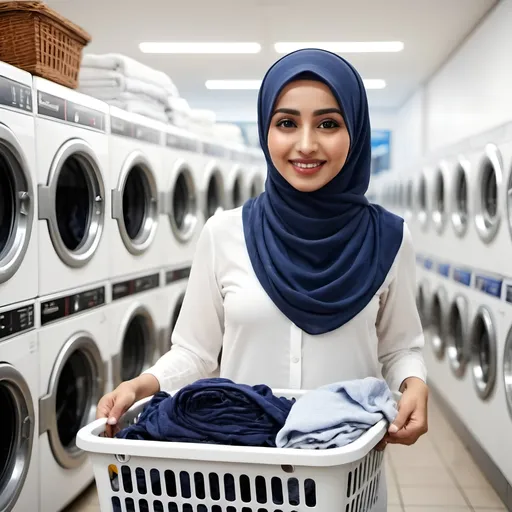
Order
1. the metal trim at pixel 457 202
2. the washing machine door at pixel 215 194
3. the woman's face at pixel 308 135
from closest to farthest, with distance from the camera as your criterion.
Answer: the woman's face at pixel 308 135, the metal trim at pixel 457 202, the washing machine door at pixel 215 194

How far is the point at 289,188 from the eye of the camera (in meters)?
1.09

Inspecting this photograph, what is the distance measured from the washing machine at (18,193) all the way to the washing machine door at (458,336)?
6.66 ft

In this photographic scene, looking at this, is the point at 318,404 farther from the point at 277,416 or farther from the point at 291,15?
the point at 291,15

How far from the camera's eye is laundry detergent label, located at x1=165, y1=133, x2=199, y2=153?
11.0ft

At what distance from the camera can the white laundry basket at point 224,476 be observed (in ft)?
2.29

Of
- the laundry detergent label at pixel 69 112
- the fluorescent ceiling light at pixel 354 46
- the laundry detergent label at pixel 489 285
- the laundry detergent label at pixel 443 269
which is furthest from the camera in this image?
the fluorescent ceiling light at pixel 354 46

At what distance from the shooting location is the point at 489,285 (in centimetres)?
268

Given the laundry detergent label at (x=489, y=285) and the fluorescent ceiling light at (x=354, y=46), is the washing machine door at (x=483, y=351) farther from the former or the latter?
the fluorescent ceiling light at (x=354, y=46)

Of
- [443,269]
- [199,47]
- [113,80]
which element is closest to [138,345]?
[113,80]

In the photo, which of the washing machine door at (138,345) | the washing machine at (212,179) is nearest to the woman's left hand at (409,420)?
the washing machine door at (138,345)

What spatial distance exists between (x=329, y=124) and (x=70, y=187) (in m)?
1.63

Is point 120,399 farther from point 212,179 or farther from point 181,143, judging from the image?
point 212,179

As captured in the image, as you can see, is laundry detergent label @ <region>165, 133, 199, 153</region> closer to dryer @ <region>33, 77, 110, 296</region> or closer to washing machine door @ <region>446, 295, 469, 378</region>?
dryer @ <region>33, 77, 110, 296</region>

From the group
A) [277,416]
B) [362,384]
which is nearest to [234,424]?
[277,416]
